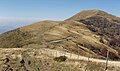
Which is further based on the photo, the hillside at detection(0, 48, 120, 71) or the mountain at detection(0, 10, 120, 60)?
the mountain at detection(0, 10, 120, 60)

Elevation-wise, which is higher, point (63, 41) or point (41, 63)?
point (41, 63)

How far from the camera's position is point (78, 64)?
1497 inches

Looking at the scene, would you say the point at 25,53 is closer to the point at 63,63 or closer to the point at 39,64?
the point at 39,64

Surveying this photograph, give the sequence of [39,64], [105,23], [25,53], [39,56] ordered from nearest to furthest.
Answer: [39,64]
[39,56]
[25,53]
[105,23]

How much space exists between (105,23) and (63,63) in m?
163

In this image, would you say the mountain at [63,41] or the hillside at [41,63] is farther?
the mountain at [63,41]

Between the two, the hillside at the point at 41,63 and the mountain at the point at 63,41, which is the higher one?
the hillside at the point at 41,63

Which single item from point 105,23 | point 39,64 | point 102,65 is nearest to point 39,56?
point 39,64

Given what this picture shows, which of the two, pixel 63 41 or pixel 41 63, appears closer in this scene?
pixel 41 63

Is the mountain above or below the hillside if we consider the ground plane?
below

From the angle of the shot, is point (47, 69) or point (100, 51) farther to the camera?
point (100, 51)

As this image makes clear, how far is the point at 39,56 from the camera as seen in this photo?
150ft

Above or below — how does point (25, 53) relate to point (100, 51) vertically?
above

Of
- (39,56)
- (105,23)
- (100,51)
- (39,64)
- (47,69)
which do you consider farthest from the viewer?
(105,23)
